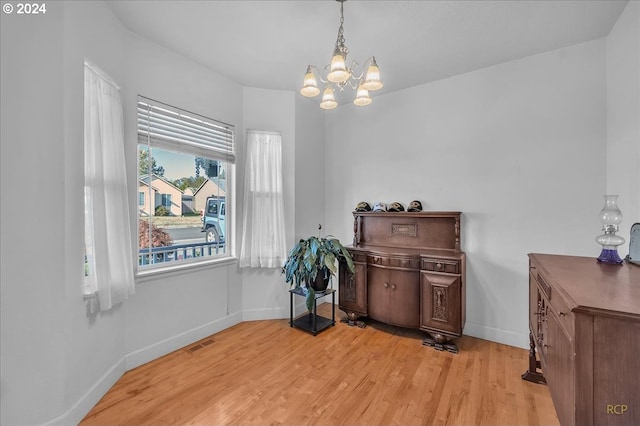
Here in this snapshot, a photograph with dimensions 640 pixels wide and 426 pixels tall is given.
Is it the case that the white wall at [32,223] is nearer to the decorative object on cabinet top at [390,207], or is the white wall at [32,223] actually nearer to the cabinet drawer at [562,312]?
the cabinet drawer at [562,312]

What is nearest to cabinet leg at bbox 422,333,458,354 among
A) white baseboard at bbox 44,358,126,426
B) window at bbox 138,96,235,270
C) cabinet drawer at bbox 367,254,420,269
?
cabinet drawer at bbox 367,254,420,269

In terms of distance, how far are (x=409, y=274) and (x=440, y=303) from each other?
40cm

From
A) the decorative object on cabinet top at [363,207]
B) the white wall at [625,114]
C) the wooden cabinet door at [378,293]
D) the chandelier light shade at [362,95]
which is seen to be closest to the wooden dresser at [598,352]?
the white wall at [625,114]

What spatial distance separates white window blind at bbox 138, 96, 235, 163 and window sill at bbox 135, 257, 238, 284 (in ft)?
3.79

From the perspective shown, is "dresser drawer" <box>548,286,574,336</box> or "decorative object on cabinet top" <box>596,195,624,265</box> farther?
"decorative object on cabinet top" <box>596,195,624,265</box>

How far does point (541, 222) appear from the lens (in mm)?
2609

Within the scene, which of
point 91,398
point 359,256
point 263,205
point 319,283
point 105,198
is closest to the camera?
point 91,398

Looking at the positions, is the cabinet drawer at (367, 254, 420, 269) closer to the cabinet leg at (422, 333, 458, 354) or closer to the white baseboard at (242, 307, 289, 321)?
the cabinet leg at (422, 333, 458, 354)

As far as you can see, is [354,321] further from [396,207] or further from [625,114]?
[625,114]

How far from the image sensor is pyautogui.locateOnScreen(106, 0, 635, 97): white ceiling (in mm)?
1997

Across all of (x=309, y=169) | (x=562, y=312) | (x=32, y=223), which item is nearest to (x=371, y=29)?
(x=309, y=169)

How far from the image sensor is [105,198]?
1976 mm

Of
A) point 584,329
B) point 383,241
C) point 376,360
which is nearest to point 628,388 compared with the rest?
point 584,329

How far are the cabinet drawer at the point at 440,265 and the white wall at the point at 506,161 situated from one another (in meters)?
0.50
